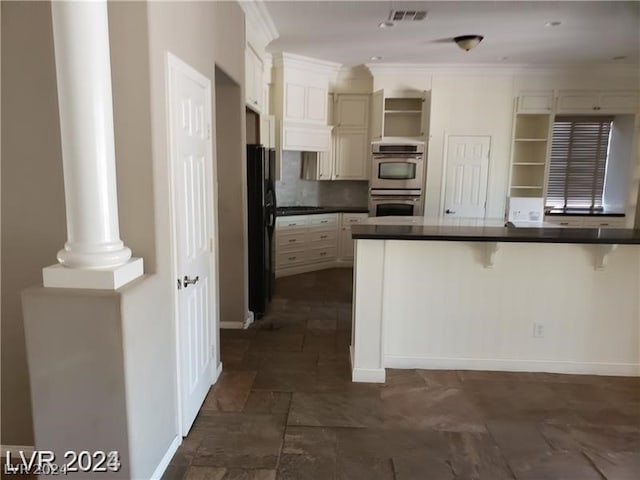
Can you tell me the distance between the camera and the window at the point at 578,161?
21.1 ft

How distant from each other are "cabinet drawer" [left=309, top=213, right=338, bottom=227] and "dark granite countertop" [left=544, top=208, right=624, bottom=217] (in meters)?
3.09

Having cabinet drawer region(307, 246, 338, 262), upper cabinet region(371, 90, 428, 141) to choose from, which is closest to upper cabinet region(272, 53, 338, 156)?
upper cabinet region(371, 90, 428, 141)

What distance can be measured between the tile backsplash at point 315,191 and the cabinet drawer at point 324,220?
1.68 feet

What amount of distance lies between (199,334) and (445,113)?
15.9ft

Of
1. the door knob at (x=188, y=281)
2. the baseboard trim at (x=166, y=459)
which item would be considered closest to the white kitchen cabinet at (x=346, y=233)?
the door knob at (x=188, y=281)

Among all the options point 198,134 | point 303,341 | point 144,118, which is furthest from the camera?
point 303,341

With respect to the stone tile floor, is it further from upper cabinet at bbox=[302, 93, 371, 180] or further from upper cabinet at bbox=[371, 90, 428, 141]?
upper cabinet at bbox=[371, 90, 428, 141]

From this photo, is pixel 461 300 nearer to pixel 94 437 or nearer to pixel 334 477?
pixel 334 477

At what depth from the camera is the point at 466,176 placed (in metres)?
6.25

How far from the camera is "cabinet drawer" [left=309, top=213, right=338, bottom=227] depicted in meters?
6.19

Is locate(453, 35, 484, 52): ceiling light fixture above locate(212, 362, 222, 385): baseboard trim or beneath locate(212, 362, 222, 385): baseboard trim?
above

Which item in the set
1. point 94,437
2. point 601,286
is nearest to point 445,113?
point 601,286

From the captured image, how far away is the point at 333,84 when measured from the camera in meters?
6.37

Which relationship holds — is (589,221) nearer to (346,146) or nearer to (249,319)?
(346,146)
